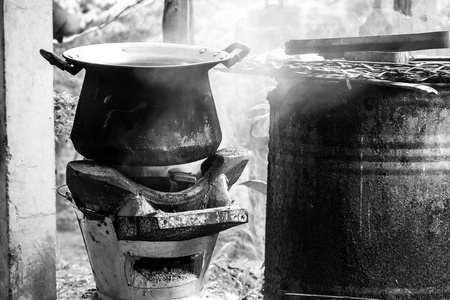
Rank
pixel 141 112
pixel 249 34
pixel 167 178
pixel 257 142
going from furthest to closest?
pixel 249 34 → pixel 257 142 → pixel 167 178 → pixel 141 112

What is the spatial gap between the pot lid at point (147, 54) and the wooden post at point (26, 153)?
48 cm

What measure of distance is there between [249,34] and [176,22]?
104 centimetres

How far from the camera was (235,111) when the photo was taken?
233 inches

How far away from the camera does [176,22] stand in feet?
16.7

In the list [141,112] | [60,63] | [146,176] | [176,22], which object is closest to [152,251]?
[146,176]

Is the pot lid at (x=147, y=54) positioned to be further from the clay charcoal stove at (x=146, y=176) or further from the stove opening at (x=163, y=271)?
the stove opening at (x=163, y=271)

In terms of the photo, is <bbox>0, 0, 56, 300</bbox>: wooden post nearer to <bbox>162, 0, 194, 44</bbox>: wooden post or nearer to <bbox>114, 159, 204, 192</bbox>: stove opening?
<bbox>114, 159, 204, 192</bbox>: stove opening

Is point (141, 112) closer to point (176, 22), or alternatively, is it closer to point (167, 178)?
point (167, 178)

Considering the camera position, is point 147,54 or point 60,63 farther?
point 147,54

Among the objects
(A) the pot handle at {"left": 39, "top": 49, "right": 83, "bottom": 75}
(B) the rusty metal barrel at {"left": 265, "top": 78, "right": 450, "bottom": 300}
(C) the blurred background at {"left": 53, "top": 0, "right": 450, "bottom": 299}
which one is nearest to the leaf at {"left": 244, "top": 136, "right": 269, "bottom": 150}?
(C) the blurred background at {"left": 53, "top": 0, "right": 450, "bottom": 299}

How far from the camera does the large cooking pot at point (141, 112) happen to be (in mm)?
3025

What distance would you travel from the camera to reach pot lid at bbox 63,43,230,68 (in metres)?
3.31

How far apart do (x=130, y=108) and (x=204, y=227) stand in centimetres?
66

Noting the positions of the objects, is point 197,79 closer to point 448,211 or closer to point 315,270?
point 315,270
